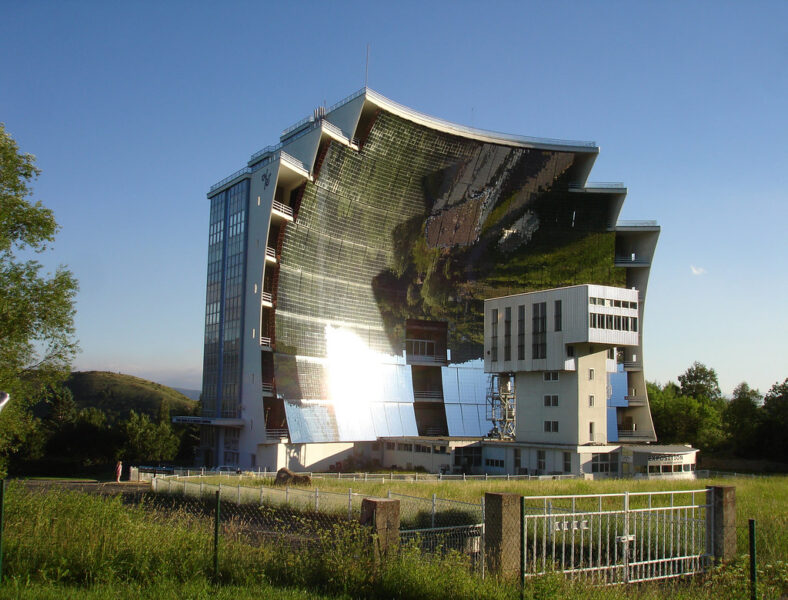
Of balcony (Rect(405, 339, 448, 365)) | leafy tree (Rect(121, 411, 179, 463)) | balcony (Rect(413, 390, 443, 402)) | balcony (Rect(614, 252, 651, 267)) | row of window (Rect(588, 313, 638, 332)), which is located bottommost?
leafy tree (Rect(121, 411, 179, 463))

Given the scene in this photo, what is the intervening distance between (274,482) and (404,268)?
37.6 m

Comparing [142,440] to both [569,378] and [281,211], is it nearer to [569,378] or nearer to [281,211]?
[281,211]

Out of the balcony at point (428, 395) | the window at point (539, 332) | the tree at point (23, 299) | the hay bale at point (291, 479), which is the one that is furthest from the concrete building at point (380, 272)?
the tree at point (23, 299)

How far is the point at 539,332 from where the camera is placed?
5366cm

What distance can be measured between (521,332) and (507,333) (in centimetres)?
163

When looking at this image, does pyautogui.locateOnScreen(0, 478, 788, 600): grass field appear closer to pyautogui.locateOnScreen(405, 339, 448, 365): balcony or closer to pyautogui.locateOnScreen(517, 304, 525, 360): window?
pyautogui.locateOnScreen(517, 304, 525, 360): window

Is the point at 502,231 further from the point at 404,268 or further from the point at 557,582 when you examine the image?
the point at 557,582

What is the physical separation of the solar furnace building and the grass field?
4380 cm

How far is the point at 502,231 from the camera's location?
7650 centimetres

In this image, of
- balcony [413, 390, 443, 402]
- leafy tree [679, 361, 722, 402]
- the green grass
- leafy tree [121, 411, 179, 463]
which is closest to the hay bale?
the green grass

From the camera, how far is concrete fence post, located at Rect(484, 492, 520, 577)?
1459cm

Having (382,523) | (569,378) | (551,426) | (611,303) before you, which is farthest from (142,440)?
(382,523)

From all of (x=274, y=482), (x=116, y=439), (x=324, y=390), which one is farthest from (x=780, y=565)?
(x=116, y=439)

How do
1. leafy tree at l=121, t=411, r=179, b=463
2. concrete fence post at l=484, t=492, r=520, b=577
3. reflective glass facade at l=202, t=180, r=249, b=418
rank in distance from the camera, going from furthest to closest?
leafy tree at l=121, t=411, r=179, b=463 → reflective glass facade at l=202, t=180, r=249, b=418 → concrete fence post at l=484, t=492, r=520, b=577
